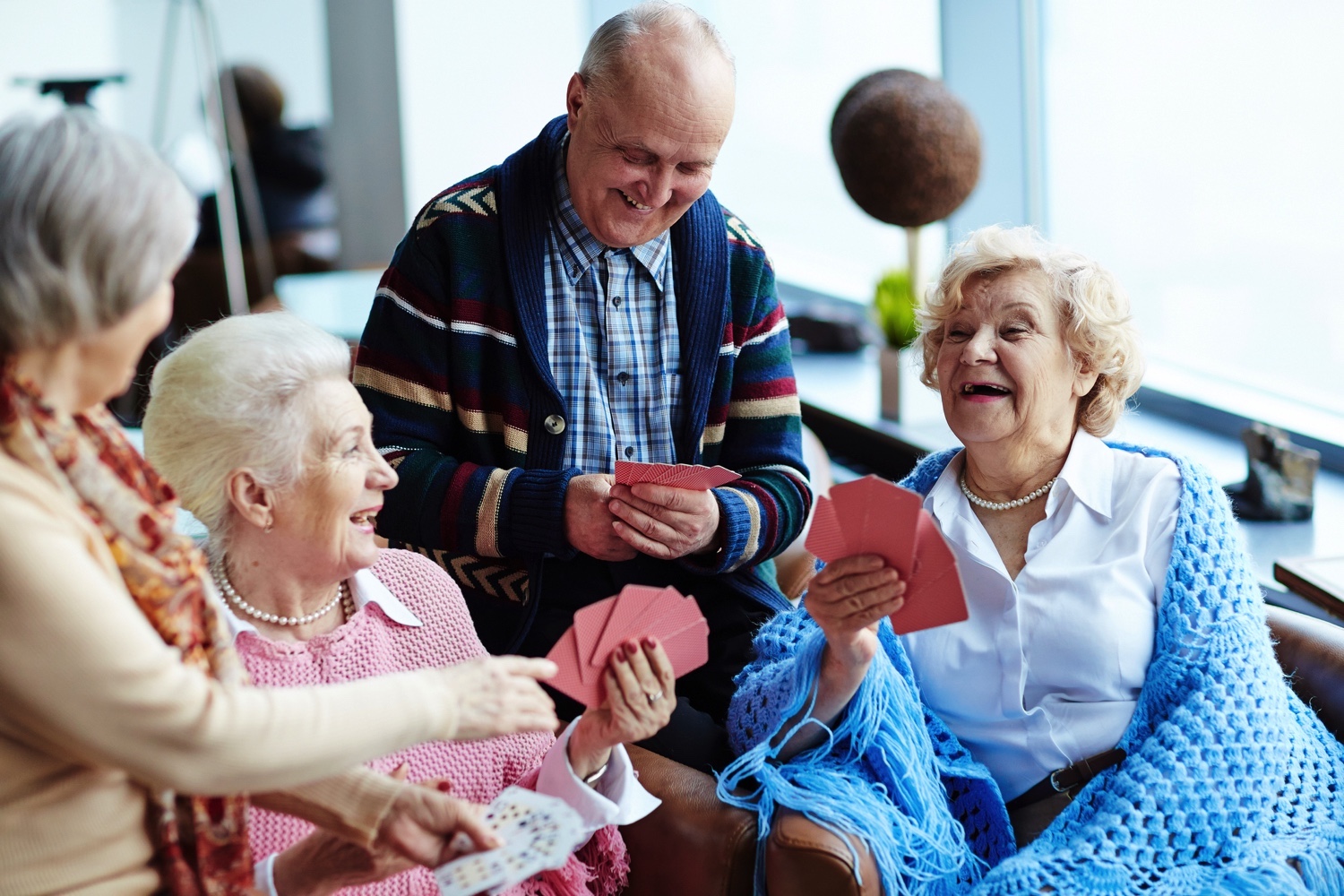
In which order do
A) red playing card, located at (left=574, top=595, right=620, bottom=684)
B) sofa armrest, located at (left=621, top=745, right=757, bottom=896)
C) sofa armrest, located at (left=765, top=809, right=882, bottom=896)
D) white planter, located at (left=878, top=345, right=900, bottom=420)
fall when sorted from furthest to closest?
white planter, located at (left=878, top=345, right=900, bottom=420) < sofa armrest, located at (left=621, top=745, right=757, bottom=896) < sofa armrest, located at (left=765, top=809, right=882, bottom=896) < red playing card, located at (left=574, top=595, right=620, bottom=684)

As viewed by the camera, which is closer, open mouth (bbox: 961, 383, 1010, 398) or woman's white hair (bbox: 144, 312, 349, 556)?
woman's white hair (bbox: 144, 312, 349, 556)

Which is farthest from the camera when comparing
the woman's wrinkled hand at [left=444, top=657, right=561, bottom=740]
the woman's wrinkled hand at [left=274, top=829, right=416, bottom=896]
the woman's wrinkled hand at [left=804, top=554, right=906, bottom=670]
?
the woman's wrinkled hand at [left=804, top=554, right=906, bottom=670]

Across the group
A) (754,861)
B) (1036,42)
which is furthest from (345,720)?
(1036,42)

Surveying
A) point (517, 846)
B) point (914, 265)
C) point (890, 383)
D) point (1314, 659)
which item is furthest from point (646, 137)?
point (890, 383)

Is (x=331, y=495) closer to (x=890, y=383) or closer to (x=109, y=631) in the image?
(x=109, y=631)

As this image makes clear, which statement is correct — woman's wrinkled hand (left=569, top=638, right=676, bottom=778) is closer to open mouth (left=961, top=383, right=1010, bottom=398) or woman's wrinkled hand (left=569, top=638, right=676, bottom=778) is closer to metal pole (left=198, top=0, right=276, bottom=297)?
open mouth (left=961, top=383, right=1010, bottom=398)

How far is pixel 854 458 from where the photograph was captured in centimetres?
391

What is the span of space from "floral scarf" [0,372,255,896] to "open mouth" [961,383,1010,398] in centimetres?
125

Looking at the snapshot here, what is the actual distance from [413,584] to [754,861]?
66 cm

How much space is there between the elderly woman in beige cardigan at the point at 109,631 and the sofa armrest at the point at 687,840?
0.68 meters

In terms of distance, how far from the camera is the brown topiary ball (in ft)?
10.4

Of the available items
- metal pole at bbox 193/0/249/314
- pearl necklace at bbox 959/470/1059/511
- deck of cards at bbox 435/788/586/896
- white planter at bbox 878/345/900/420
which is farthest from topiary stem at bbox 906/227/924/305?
metal pole at bbox 193/0/249/314

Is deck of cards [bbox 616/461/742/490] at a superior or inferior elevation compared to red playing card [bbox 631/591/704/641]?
superior

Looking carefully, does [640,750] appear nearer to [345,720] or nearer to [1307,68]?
[345,720]
